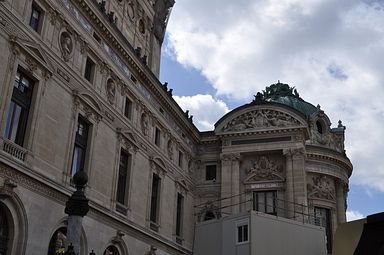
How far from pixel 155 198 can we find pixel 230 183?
8.21 meters

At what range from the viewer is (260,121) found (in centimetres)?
4091

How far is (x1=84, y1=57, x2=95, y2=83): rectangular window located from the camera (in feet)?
88.3

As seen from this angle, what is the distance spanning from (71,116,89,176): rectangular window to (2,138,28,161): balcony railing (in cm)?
417

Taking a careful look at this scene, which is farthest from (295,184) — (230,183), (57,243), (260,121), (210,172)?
(57,243)

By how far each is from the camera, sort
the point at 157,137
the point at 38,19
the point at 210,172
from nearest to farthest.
Result: the point at 38,19
the point at 157,137
the point at 210,172

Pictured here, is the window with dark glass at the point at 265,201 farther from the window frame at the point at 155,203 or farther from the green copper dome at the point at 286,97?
the green copper dome at the point at 286,97

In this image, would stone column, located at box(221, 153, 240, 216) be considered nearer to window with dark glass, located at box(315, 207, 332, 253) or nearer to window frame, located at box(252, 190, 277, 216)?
window frame, located at box(252, 190, 277, 216)

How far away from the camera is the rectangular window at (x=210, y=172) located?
136ft

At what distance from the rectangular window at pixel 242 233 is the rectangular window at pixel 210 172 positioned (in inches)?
655

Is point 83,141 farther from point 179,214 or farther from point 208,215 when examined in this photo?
point 208,215

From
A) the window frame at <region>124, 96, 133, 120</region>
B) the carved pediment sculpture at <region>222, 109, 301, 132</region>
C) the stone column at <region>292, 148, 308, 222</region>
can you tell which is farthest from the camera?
the carved pediment sculpture at <region>222, 109, 301, 132</region>

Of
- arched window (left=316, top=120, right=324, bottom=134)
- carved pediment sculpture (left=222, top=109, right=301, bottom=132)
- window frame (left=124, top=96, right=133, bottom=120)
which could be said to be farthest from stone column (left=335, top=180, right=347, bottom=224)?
window frame (left=124, top=96, right=133, bottom=120)

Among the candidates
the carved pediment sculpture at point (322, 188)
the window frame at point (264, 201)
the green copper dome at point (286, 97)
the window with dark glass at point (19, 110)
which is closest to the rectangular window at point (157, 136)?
the window frame at point (264, 201)

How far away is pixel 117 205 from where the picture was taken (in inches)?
1104
